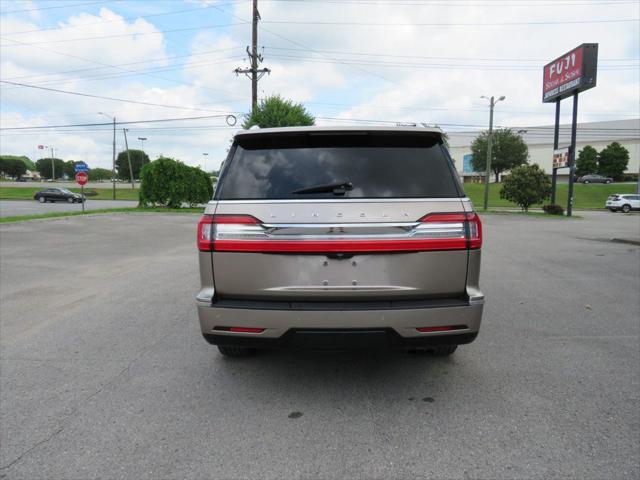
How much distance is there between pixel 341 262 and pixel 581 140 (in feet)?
410

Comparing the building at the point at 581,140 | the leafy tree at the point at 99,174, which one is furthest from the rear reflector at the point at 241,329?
the leafy tree at the point at 99,174

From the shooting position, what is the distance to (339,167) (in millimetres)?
3090

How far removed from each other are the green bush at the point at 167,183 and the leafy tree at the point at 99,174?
14774cm

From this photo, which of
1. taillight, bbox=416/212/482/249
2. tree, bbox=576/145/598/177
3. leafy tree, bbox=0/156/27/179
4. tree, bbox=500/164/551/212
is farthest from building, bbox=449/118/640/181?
leafy tree, bbox=0/156/27/179

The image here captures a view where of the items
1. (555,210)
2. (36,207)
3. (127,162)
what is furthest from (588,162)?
(127,162)

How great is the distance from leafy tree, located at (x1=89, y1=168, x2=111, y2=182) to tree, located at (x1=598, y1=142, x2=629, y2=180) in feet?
503

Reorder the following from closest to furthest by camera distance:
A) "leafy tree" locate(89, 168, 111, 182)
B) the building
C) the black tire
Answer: the black tire → the building → "leafy tree" locate(89, 168, 111, 182)

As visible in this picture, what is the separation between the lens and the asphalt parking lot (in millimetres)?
2531

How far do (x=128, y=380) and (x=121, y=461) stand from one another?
122 centimetres

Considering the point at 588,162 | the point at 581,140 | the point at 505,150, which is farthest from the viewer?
the point at 581,140

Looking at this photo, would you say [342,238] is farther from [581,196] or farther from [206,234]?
[581,196]

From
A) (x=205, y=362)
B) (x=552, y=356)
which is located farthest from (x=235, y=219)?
(x=552, y=356)

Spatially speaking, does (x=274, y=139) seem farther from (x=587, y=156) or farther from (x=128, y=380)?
(x=587, y=156)

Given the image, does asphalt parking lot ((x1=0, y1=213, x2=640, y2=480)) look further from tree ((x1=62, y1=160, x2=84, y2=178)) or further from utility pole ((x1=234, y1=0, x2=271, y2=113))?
tree ((x1=62, y1=160, x2=84, y2=178))
